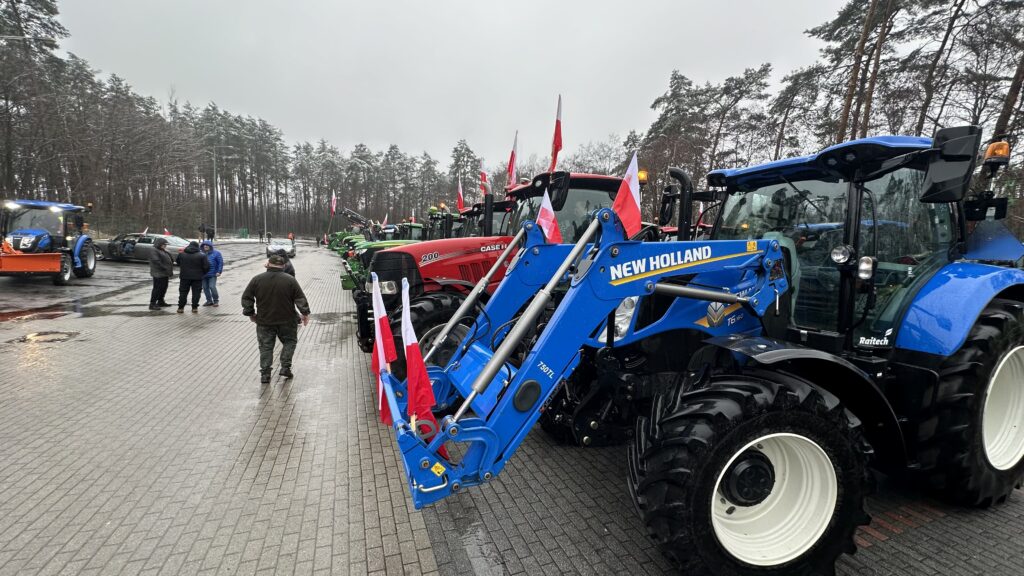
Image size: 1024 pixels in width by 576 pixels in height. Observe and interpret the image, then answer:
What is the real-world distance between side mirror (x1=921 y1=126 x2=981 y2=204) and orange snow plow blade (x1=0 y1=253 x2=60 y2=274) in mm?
18818

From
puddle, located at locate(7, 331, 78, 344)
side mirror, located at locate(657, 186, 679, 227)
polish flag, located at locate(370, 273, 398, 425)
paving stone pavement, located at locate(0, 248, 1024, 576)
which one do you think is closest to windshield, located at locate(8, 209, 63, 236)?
puddle, located at locate(7, 331, 78, 344)

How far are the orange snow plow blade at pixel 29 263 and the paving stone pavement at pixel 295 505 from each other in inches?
415

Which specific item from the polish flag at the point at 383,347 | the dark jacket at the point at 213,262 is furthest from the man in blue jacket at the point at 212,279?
the polish flag at the point at 383,347

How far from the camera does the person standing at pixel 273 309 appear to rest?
5.66m

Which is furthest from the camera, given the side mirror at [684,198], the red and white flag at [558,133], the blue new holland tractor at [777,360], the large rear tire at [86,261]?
the large rear tire at [86,261]

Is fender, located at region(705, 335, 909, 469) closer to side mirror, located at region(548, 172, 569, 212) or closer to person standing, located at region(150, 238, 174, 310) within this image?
side mirror, located at region(548, 172, 569, 212)

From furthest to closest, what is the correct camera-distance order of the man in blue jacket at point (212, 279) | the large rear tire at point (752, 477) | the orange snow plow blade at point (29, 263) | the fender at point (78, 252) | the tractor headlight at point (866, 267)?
the fender at point (78, 252), the orange snow plow blade at point (29, 263), the man in blue jacket at point (212, 279), the tractor headlight at point (866, 267), the large rear tire at point (752, 477)

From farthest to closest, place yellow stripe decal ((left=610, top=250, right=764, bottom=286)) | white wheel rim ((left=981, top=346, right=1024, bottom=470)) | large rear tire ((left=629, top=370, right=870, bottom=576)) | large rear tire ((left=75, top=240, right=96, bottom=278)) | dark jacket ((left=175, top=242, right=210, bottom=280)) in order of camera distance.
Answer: large rear tire ((left=75, top=240, right=96, bottom=278)), dark jacket ((left=175, top=242, right=210, bottom=280)), white wheel rim ((left=981, top=346, right=1024, bottom=470)), yellow stripe decal ((left=610, top=250, right=764, bottom=286)), large rear tire ((left=629, top=370, right=870, bottom=576))

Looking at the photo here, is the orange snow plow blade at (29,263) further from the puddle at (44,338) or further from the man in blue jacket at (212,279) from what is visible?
the puddle at (44,338)

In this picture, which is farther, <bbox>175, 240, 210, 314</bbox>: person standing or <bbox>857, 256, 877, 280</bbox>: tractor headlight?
<bbox>175, 240, 210, 314</bbox>: person standing

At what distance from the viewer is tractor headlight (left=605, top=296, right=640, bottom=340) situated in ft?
10.6

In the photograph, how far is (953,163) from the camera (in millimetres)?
2387

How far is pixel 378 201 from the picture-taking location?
226 feet

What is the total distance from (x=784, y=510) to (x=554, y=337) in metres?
1.55
